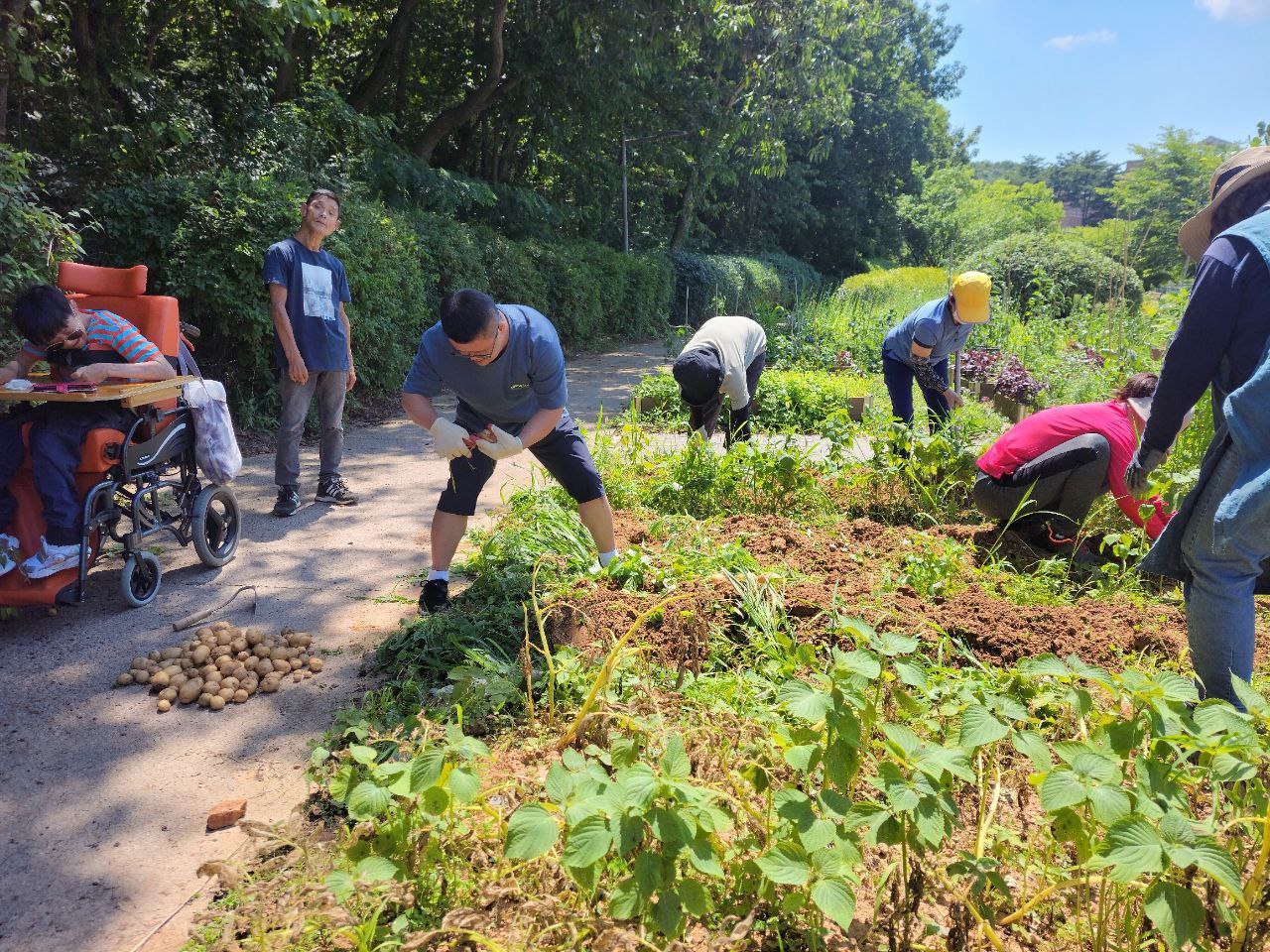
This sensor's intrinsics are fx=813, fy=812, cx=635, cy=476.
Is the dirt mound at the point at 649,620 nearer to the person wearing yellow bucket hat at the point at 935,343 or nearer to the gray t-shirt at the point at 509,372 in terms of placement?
the gray t-shirt at the point at 509,372

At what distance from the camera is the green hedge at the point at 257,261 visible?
261 inches

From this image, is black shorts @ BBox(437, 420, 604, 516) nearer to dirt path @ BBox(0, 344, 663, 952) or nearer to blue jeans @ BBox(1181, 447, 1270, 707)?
dirt path @ BBox(0, 344, 663, 952)

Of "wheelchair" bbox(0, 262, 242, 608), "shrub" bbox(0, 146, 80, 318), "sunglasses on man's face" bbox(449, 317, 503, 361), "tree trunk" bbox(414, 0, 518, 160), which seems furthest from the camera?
"tree trunk" bbox(414, 0, 518, 160)

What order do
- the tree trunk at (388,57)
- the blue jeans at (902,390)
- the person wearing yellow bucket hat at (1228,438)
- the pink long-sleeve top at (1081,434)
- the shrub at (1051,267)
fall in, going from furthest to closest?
the shrub at (1051,267) → the tree trunk at (388,57) → the blue jeans at (902,390) → the pink long-sleeve top at (1081,434) → the person wearing yellow bucket hat at (1228,438)

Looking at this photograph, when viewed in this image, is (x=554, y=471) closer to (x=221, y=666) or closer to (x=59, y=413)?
(x=221, y=666)

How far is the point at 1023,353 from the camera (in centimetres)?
916

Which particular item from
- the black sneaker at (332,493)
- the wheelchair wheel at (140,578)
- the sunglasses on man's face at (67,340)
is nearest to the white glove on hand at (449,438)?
the wheelchair wheel at (140,578)

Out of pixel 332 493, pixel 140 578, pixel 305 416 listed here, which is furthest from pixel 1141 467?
pixel 305 416

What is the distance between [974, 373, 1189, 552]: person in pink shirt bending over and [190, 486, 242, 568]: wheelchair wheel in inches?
157

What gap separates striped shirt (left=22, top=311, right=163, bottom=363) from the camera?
3834 millimetres

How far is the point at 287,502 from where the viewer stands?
201 inches

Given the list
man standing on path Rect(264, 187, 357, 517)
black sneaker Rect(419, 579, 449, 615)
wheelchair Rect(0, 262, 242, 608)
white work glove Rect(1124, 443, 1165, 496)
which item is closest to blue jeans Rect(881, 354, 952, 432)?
white work glove Rect(1124, 443, 1165, 496)

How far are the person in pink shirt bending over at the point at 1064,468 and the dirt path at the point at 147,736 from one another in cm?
305

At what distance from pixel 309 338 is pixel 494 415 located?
2128 millimetres
